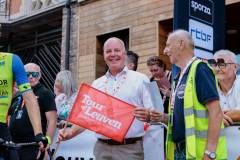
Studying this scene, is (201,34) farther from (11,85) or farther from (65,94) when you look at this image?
(11,85)

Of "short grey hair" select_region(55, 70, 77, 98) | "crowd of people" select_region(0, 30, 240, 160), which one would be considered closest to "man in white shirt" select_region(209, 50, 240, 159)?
"crowd of people" select_region(0, 30, 240, 160)

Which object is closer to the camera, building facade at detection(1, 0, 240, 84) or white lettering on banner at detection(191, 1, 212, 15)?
white lettering on banner at detection(191, 1, 212, 15)

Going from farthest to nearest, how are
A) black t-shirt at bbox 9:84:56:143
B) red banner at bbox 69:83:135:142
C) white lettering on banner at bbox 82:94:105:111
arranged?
black t-shirt at bbox 9:84:56:143 → white lettering on banner at bbox 82:94:105:111 → red banner at bbox 69:83:135:142

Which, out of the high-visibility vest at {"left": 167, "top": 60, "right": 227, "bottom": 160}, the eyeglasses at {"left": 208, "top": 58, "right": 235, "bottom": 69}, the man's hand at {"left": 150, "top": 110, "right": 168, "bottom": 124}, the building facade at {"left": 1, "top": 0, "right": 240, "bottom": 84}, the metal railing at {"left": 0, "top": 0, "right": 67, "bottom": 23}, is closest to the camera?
the high-visibility vest at {"left": 167, "top": 60, "right": 227, "bottom": 160}

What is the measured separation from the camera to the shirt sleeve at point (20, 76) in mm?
3512

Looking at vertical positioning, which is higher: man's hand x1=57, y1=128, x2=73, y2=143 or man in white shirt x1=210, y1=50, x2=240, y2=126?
man in white shirt x1=210, y1=50, x2=240, y2=126

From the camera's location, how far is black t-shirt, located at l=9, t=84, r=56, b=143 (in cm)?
477

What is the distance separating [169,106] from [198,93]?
50 centimetres

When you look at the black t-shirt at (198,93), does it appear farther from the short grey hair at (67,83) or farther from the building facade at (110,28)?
the building facade at (110,28)

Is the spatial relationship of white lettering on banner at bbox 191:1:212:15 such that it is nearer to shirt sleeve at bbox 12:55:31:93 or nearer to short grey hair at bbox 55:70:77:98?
short grey hair at bbox 55:70:77:98

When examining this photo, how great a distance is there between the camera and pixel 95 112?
163 inches

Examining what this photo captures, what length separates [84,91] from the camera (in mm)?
4273

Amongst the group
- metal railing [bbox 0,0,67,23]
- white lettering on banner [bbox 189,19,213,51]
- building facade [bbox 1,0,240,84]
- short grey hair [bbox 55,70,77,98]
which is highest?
metal railing [bbox 0,0,67,23]

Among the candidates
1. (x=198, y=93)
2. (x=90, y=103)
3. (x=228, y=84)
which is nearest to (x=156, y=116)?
(x=198, y=93)
